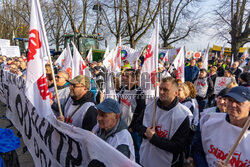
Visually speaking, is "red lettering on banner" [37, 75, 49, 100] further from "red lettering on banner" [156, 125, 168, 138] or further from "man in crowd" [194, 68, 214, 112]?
"man in crowd" [194, 68, 214, 112]

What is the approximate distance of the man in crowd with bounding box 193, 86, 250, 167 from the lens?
145 cm

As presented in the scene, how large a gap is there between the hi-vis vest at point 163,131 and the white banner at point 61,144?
2.72ft

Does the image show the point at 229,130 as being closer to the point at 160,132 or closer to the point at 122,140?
the point at 160,132

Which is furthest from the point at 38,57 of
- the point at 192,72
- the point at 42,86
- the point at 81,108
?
the point at 192,72

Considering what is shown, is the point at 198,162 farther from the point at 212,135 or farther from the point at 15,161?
the point at 15,161

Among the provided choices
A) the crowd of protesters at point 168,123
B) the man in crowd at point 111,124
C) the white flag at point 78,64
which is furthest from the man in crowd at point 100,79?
the man in crowd at point 111,124

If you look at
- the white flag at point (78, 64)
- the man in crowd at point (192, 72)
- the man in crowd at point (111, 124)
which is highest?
the white flag at point (78, 64)

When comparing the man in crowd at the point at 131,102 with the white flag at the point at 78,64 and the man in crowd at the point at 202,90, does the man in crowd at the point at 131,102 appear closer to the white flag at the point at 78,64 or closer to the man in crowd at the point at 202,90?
the white flag at the point at 78,64

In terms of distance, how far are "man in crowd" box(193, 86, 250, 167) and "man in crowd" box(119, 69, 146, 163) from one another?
1453 mm

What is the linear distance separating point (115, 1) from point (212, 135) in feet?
55.2

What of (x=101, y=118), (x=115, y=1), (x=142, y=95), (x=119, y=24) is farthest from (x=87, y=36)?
(x=101, y=118)

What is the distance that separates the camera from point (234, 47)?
14734 millimetres

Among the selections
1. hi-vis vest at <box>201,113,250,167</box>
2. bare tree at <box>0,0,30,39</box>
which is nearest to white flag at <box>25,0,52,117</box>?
hi-vis vest at <box>201,113,250,167</box>

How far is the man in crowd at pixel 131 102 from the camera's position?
10.1 feet
